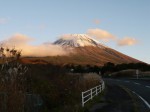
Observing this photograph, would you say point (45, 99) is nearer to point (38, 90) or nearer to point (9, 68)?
point (38, 90)

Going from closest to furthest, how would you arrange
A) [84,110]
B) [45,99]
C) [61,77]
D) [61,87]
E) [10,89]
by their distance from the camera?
1. [10,89]
2. [84,110]
3. [45,99]
4. [61,87]
5. [61,77]

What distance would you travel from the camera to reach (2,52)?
12008 millimetres

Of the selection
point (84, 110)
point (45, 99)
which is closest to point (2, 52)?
point (84, 110)

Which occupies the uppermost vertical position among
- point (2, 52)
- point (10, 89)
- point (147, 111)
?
point (2, 52)

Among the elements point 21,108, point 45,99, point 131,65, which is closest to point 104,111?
point 45,99

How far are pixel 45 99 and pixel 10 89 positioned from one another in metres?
12.1

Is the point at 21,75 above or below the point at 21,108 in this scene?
above

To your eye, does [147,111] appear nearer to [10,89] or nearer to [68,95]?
[68,95]

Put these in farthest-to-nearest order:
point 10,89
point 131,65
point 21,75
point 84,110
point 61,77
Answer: point 131,65 < point 61,77 < point 84,110 < point 21,75 < point 10,89

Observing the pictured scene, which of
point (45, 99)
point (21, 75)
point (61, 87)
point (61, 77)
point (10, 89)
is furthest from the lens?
point (61, 77)

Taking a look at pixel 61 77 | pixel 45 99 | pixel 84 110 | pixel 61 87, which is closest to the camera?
pixel 84 110

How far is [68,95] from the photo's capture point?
82.2 ft

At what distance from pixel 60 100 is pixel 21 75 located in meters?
12.1

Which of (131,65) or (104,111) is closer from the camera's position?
(104,111)
